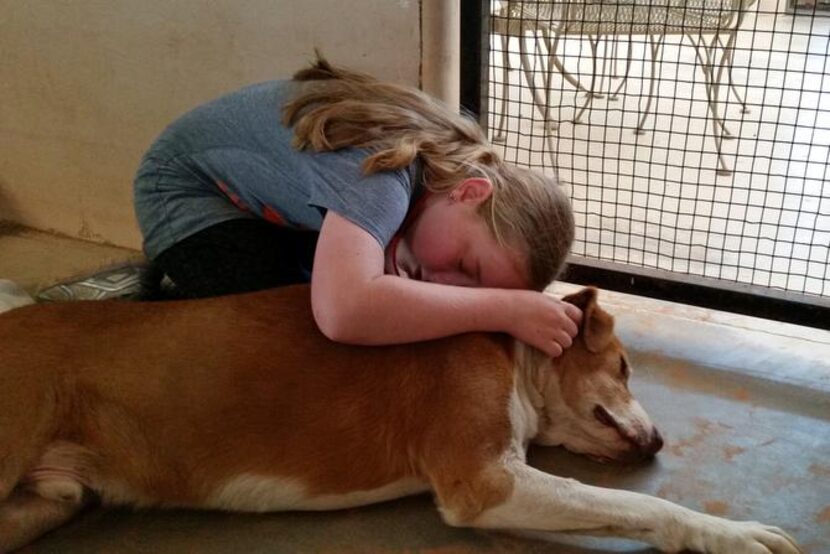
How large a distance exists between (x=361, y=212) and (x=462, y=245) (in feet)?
0.78

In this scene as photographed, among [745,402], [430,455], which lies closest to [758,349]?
[745,402]

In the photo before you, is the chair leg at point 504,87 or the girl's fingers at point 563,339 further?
the chair leg at point 504,87

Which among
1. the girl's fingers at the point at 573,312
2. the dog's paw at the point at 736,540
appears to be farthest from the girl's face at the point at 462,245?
the dog's paw at the point at 736,540

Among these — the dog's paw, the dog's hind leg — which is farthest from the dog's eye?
the dog's hind leg

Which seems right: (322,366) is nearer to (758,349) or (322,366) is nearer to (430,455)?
(430,455)

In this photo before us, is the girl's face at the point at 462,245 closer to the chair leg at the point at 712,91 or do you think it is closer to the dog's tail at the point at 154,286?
the dog's tail at the point at 154,286

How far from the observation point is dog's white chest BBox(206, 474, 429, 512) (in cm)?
167

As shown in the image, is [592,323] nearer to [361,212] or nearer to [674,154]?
[361,212]

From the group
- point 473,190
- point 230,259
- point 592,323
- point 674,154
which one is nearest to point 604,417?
point 592,323

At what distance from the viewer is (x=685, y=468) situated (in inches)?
75.8

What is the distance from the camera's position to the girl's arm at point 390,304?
162 centimetres

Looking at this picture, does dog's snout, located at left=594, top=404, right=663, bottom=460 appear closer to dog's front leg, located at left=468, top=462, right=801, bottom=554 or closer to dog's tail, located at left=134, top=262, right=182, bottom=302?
dog's front leg, located at left=468, top=462, right=801, bottom=554

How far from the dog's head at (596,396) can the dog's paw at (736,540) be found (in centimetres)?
33

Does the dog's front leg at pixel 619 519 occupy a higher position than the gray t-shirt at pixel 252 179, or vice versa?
the gray t-shirt at pixel 252 179
